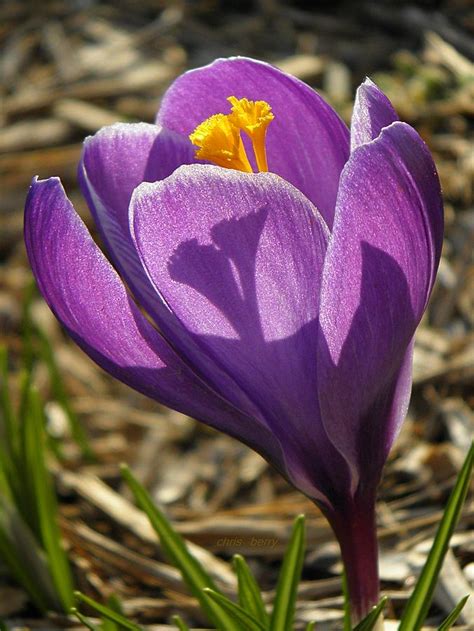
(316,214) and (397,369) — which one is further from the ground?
(316,214)

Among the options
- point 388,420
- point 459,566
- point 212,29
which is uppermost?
point 212,29

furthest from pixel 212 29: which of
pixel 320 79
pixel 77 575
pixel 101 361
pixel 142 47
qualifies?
pixel 101 361

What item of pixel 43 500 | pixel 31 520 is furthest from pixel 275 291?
pixel 31 520

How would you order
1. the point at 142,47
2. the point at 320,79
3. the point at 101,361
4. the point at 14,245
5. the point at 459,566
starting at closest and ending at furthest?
the point at 101,361 → the point at 459,566 → the point at 14,245 → the point at 320,79 → the point at 142,47

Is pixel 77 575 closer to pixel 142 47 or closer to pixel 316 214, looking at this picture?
pixel 316 214

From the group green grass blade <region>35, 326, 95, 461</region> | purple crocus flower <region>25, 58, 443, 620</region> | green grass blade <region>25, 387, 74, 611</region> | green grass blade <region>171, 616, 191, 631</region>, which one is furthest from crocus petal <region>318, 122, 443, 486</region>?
green grass blade <region>35, 326, 95, 461</region>

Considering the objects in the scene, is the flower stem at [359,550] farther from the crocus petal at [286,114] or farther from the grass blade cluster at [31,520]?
the grass blade cluster at [31,520]
